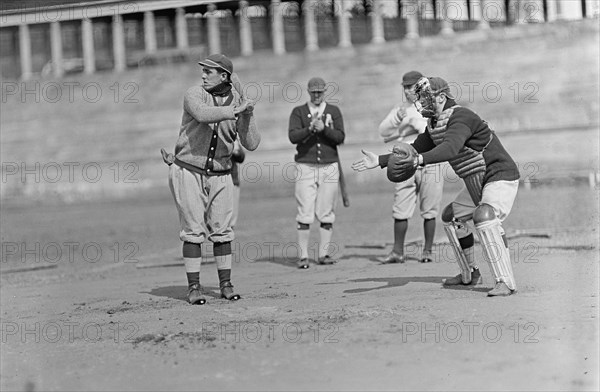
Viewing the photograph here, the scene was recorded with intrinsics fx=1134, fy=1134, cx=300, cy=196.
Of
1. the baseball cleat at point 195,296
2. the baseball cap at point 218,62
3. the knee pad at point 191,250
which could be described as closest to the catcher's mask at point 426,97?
the baseball cap at point 218,62

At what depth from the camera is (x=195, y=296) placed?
30.2ft

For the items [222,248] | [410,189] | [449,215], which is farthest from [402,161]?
[410,189]

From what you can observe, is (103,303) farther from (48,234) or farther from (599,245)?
(48,234)

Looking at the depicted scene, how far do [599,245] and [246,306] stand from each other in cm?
499

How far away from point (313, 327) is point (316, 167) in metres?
4.97

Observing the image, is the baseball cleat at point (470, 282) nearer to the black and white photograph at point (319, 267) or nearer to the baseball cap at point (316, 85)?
the black and white photograph at point (319, 267)

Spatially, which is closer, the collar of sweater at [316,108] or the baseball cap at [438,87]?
the baseball cap at [438,87]

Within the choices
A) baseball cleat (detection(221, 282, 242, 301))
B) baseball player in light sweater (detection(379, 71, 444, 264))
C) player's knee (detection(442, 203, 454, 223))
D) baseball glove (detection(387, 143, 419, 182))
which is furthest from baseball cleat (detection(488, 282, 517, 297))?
baseball player in light sweater (detection(379, 71, 444, 264))

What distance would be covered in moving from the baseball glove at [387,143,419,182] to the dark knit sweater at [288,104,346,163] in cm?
396

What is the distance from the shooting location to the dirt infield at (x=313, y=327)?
19.8 ft

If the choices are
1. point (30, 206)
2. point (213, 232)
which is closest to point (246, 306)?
point (213, 232)

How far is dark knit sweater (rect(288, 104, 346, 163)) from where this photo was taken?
12031 millimetres

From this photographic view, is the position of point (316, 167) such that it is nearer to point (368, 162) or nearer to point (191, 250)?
point (191, 250)

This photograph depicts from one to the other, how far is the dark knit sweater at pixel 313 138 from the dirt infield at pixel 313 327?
119 centimetres
